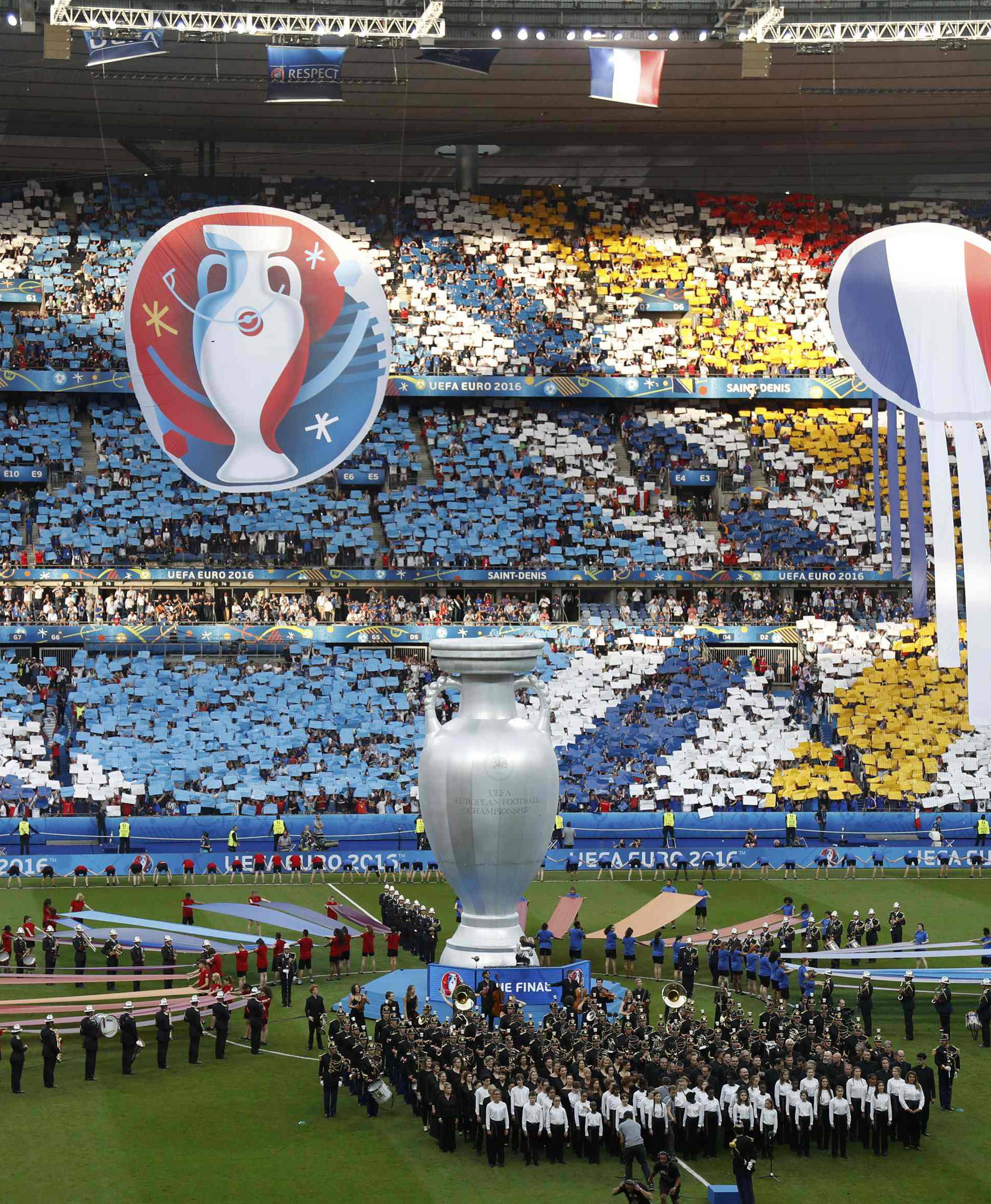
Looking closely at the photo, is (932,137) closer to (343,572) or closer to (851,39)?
(851,39)

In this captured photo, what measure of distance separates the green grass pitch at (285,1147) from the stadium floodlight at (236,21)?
25.8m

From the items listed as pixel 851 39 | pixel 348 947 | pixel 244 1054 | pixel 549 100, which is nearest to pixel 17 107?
pixel 549 100

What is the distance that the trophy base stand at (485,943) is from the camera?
26484 mm

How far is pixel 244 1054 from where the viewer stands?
81.2 ft

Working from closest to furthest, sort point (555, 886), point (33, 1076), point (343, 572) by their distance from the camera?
point (33, 1076)
point (555, 886)
point (343, 572)

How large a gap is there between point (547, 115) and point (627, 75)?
12054mm

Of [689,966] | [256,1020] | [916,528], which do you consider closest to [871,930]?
[689,966]

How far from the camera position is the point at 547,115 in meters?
54.8

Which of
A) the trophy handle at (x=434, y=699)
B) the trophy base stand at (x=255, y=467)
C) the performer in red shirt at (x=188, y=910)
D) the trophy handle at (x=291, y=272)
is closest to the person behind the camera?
the trophy handle at (x=434, y=699)

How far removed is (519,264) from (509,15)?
11.9 m

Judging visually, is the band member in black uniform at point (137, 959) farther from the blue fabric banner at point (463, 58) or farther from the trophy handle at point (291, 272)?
the blue fabric banner at point (463, 58)

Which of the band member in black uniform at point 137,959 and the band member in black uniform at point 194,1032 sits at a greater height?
the band member in black uniform at point 137,959

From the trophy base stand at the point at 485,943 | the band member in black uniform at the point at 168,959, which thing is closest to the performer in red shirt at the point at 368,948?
the trophy base stand at the point at 485,943

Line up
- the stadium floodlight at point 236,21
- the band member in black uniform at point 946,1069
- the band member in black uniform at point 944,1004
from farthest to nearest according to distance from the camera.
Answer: the stadium floodlight at point 236,21 → the band member in black uniform at point 944,1004 → the band member in black uniform at point 946,1069
